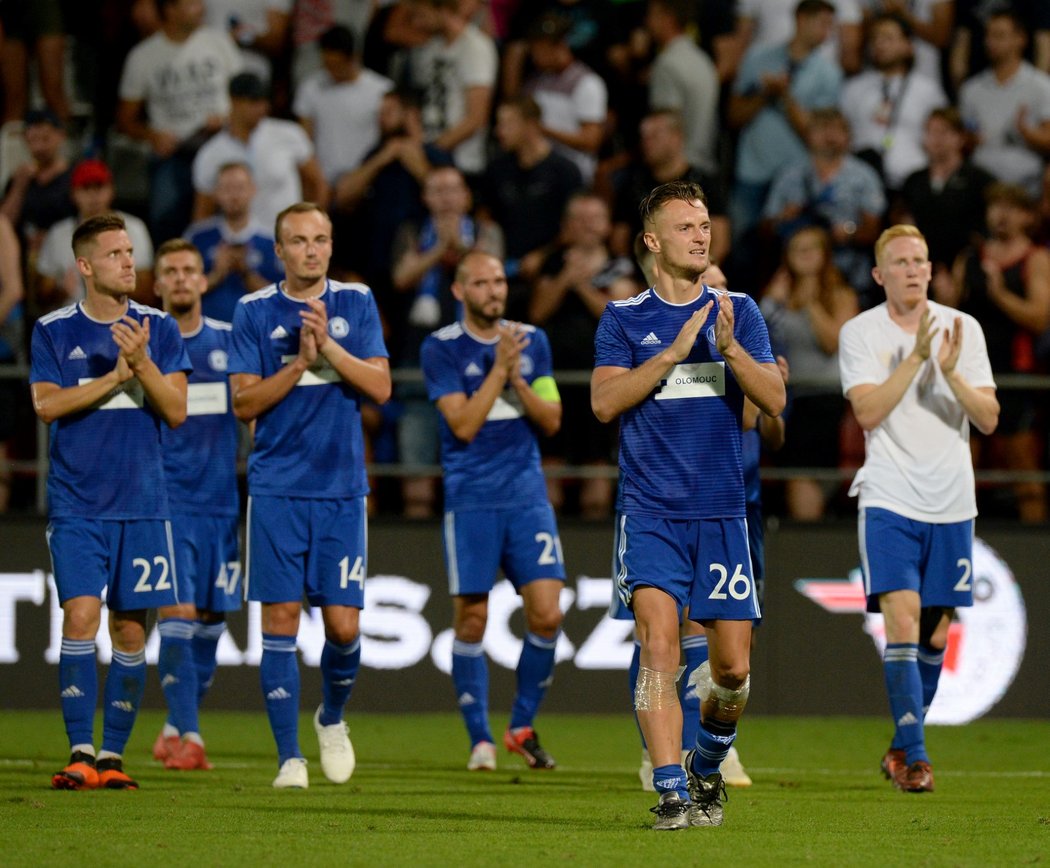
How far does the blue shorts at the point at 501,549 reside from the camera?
9.78 meters

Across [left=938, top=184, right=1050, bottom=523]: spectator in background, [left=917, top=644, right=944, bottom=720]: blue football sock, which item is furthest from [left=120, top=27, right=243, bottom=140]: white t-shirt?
[left=917, top=644, right=944, bottom=720]: blue football sock

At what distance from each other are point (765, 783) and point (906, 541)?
4.77ft

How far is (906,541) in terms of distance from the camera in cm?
866

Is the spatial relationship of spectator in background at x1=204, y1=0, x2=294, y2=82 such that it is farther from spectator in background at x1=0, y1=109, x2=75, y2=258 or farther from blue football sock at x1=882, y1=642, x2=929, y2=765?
blue football sock at x1=882, y1=642, x2=929, y2=765

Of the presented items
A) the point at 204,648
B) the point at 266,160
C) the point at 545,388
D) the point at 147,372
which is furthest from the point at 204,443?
the point at 266,160

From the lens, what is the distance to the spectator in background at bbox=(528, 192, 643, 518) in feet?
42.3

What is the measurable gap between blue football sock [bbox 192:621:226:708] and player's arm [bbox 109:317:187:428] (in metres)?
2.04

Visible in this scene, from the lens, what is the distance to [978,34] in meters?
14.9

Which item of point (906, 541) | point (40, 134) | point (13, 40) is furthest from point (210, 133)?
point (906, 541)

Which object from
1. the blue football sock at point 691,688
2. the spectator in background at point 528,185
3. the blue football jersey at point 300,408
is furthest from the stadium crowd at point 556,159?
the blue football jersey at point 300,408

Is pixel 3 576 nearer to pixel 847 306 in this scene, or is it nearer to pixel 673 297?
pixel 847 306

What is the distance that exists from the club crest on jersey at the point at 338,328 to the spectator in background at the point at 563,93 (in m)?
6.00

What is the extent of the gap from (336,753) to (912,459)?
3.24 m

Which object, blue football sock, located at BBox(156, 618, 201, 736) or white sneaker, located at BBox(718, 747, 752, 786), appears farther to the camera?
blue football sock, located at BBox(156, 618, 201, 736)
